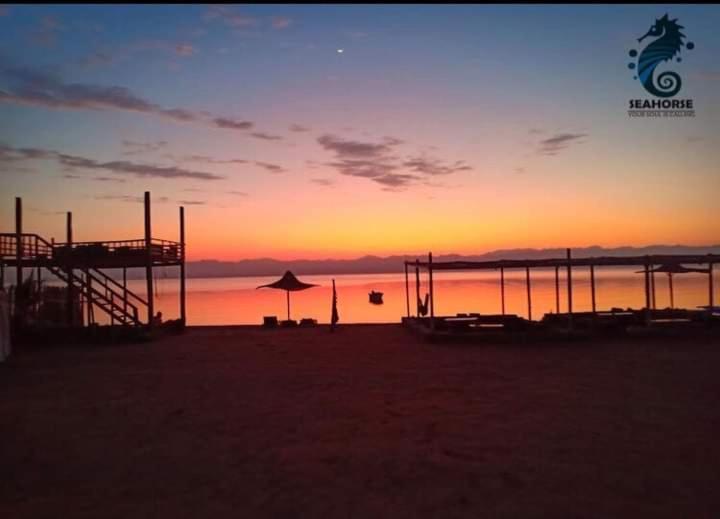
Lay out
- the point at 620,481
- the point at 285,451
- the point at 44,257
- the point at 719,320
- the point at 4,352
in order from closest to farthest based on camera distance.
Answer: the point at 620,481 < the point at 285,451 < the point at 4,352 < the point at 719,320 < the point at 44,257

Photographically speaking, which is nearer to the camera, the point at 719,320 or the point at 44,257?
the point at 719,320

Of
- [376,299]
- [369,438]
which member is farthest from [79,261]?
[376,299]

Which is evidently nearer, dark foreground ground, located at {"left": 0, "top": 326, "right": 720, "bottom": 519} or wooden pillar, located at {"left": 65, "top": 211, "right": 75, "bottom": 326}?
dark foreground ground, located at {"left": 0, "top": 326, "right": 720, "bottom": 519}

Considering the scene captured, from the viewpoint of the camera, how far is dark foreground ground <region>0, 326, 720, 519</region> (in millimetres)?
6516

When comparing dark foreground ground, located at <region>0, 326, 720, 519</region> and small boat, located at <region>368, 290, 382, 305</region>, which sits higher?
small boat, located at <region>368, 290, 382, 305</region>

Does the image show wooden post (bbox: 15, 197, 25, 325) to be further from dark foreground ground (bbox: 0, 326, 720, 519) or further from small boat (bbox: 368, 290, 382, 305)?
small boat (bbox: 368, 290, 382, 305)

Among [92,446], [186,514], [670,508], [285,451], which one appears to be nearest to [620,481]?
[670,508]

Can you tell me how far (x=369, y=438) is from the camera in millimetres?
8805

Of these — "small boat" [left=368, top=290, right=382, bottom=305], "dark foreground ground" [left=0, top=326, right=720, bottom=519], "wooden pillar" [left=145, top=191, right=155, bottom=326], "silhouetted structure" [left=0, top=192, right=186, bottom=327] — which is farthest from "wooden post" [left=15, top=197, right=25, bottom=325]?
"small boat" [left=368, top=290, right=382, bottom=305]

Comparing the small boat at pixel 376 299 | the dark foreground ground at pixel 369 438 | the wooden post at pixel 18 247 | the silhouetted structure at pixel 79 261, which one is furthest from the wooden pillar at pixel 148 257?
the small boat at pixel 376 299

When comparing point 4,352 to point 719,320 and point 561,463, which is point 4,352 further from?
point 719,320

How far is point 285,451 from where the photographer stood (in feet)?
27.2

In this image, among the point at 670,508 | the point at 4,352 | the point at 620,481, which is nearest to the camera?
the point at 670,508

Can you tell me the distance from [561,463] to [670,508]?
154 cm
